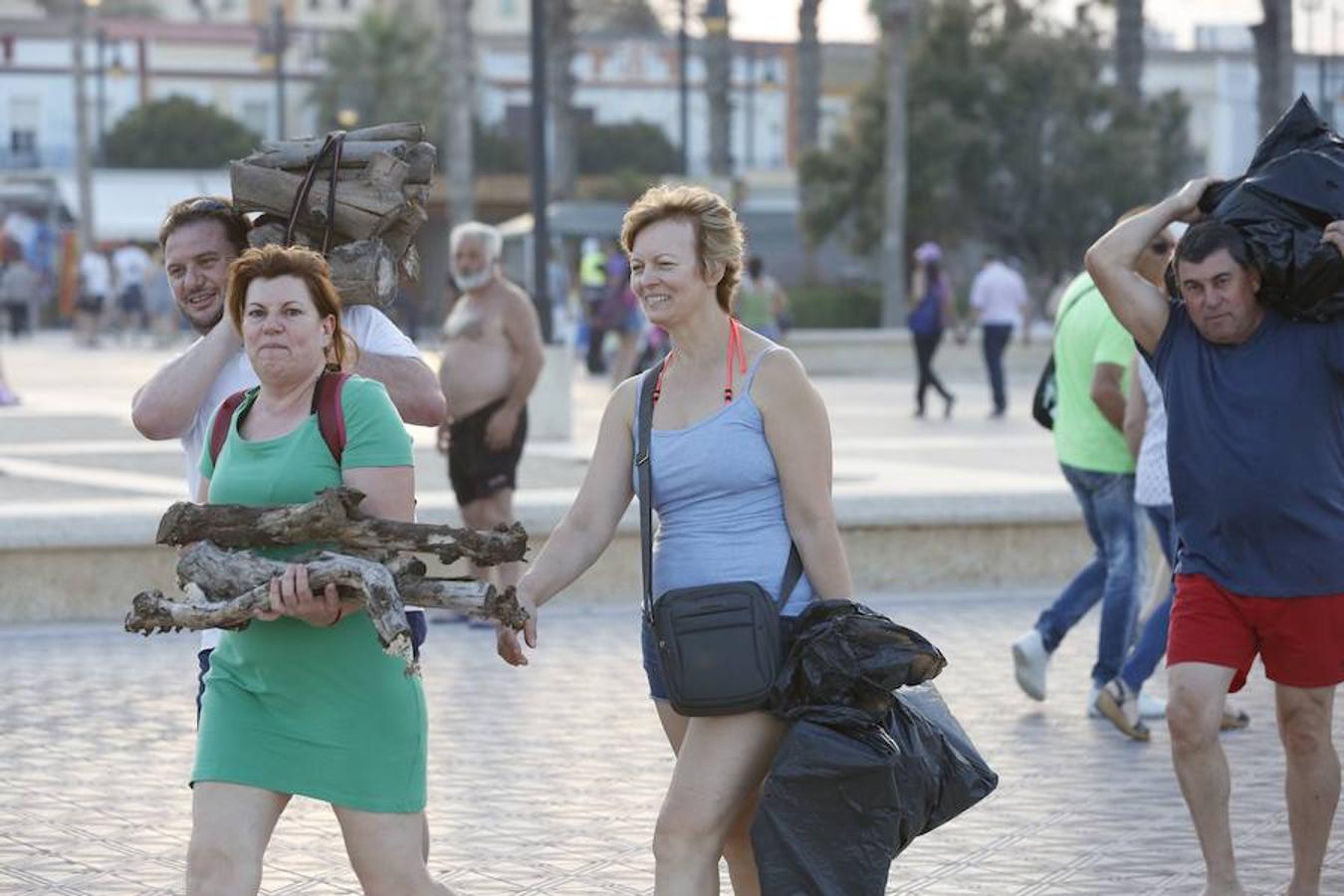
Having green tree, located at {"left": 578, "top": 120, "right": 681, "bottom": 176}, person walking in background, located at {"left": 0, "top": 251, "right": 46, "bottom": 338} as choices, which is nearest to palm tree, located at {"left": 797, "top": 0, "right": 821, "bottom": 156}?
person walking in background, located at {"left": 0, "top": 251, "right": 46, "bottom": 338}

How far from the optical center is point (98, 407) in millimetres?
24156

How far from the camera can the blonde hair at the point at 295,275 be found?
5039mm

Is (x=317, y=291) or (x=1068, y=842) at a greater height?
(x=317, y=291)

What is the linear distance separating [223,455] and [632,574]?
7.27 m

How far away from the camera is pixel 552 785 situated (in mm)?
7969

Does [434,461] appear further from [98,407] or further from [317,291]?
[317,291]

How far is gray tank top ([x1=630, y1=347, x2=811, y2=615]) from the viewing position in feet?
16.8

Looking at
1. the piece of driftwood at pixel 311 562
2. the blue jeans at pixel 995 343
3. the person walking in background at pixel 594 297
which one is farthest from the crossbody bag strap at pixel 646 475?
the person walking in background at pixel 594 297

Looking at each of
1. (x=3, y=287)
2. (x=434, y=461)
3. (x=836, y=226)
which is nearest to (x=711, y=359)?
(x=434, y=461)

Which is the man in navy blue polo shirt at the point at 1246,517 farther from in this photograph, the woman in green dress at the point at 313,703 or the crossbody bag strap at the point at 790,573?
the woman in green dress at the point at 313,703

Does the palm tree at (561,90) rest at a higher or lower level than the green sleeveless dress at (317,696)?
higher

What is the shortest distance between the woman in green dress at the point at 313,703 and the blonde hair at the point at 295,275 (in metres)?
0.10

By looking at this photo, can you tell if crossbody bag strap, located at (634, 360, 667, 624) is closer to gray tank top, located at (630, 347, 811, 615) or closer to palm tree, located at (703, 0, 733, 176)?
gray tank top, located at (630, 347, 811, 615)

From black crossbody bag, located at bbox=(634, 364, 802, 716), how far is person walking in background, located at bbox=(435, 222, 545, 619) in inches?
250
